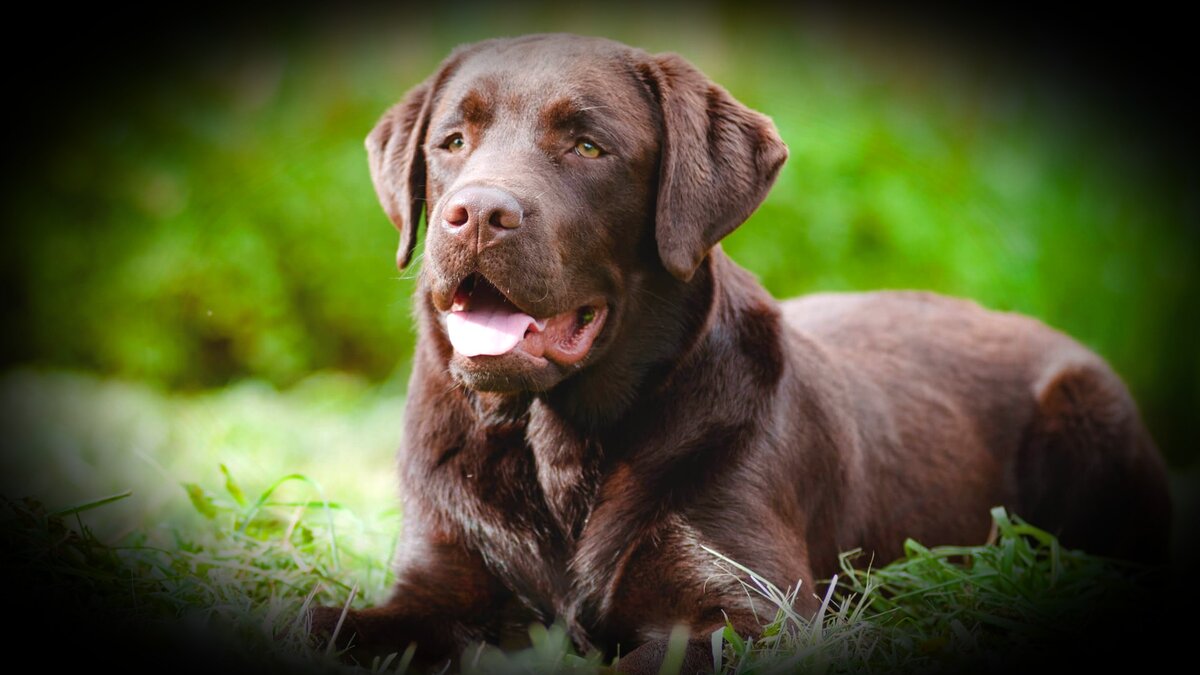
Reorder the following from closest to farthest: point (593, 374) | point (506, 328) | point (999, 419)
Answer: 1. point (506, 328)
2. point (593, 374)
3. point (999, 419)

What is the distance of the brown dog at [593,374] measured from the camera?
3.17 metres

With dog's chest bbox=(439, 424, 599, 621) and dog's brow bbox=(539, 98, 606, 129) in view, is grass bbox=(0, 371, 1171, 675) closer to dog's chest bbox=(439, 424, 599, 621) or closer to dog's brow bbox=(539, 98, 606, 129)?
dog's chest bbox=(439, 424, 599, 621)

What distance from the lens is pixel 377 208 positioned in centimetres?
814

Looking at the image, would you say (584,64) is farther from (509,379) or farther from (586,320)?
(509,379)

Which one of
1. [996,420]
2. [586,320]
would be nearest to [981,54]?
[996,420]

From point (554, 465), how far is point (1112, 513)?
2701 mm

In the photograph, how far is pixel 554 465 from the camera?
11.3 ft

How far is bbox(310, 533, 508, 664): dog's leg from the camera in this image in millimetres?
3232

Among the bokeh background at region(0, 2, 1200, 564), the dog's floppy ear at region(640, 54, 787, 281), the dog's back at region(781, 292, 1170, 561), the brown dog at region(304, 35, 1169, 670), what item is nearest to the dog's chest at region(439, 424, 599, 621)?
the brown dog at region(304, 35, 1169, 670)

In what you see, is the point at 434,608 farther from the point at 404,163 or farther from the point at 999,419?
the point at 999,419

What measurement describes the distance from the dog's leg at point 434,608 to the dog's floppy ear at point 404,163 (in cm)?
98

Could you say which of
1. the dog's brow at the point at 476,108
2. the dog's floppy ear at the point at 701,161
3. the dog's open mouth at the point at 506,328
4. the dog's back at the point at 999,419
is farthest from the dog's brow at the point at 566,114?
the dog's back at the point at 999,419

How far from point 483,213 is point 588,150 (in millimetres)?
520

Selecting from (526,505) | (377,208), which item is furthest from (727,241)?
(526,505)
